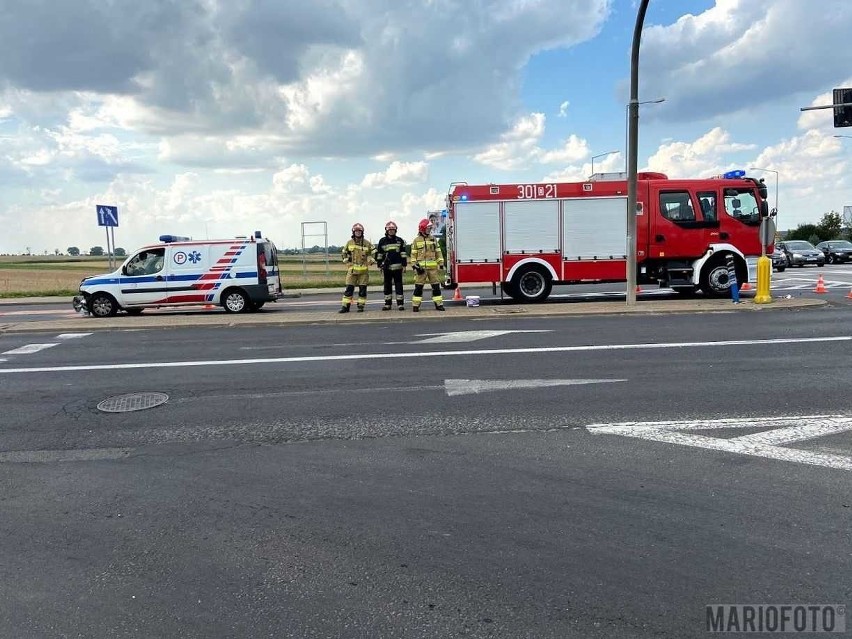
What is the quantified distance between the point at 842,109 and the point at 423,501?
66.2 ft

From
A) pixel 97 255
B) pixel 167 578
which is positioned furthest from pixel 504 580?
pixel 97 255

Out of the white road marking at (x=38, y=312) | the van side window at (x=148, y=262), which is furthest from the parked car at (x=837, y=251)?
the white road marking at (x=38, y=312)

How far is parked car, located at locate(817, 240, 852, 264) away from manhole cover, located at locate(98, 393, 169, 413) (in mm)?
39751

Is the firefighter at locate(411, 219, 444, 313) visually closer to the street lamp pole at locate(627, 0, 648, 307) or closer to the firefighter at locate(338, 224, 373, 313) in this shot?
the firefighter at locate(338, 224, 373, 313)

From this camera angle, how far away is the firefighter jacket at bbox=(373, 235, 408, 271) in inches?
563

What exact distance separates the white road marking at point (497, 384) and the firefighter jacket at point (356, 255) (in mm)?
7184

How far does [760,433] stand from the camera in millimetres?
5254

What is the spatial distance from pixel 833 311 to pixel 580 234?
5.75 metres

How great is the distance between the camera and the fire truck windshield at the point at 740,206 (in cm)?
1611

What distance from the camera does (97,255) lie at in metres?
96.0

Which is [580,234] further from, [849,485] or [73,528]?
[73,528]

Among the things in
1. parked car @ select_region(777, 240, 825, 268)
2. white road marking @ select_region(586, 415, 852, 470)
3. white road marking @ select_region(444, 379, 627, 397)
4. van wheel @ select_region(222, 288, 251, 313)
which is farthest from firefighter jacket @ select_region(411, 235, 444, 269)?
parked car @ select_region(777, 240, 825, 268)

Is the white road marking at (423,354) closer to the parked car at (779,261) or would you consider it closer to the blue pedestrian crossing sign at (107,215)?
the blue pedestrian crossing sign at (107,215)

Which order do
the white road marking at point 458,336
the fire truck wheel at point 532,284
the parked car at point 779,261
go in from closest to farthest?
the white road marking at point 458,336 < the fire truck wheel at point 532,284 < the parked car at point 779,261
